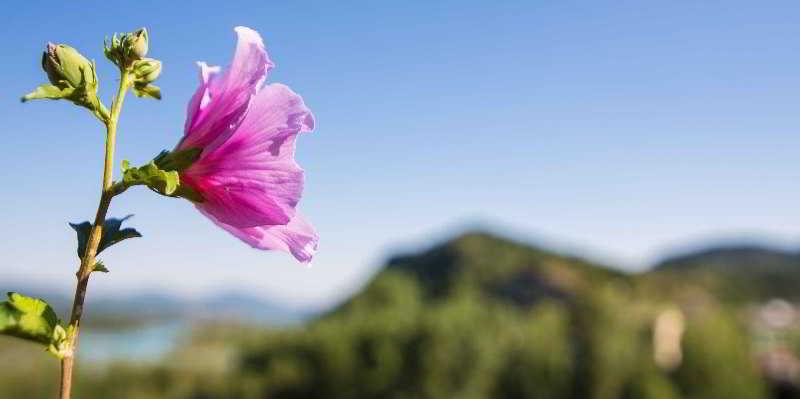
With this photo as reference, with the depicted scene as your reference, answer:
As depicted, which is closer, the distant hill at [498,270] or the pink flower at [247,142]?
→ the pink flower at [247,142]

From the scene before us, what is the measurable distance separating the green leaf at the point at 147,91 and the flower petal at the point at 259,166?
3.0 inches

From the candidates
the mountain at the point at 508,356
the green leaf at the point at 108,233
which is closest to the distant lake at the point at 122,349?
the mountain at the point at 508,356

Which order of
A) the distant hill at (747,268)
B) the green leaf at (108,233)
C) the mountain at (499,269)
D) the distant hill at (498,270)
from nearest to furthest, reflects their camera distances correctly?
the green leaf at (108,233), the distant hill at (498,270), the mountain at (499,269), the distant hill at (747,268)

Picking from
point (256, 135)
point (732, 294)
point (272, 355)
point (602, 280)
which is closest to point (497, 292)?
point (602, 280)

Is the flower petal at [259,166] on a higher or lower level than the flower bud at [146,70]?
lower

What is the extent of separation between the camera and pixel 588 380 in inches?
667

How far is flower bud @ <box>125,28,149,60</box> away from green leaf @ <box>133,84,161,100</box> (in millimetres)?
43

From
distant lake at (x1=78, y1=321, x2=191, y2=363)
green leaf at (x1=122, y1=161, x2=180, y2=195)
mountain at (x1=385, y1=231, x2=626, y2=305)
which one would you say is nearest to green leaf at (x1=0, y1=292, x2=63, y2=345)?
green leaf at (x1=122, y1=161, x2=180, y2=195)

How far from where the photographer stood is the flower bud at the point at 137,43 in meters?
0.72

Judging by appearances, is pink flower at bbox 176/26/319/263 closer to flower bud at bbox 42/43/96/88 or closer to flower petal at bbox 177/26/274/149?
flower petal at bbox 177/26/274/149

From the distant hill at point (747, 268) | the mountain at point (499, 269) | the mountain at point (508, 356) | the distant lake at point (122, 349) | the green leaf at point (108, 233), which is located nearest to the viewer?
the green leaf at point (108, 233)

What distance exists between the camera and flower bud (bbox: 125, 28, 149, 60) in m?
0.72

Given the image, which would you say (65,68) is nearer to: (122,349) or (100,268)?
(100,268)

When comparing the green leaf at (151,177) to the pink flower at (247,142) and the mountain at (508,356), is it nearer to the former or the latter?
the pink flower at (247,142)
